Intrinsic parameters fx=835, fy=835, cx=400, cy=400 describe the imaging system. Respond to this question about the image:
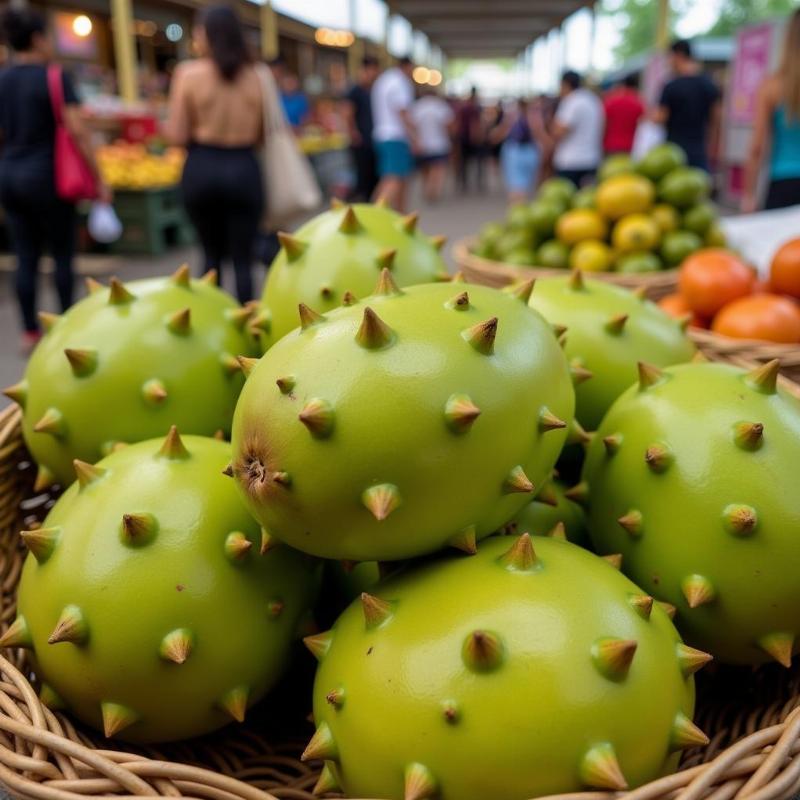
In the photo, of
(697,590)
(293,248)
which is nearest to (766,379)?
(697,590)

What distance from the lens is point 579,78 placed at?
7.61 m

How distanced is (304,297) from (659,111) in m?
6.39

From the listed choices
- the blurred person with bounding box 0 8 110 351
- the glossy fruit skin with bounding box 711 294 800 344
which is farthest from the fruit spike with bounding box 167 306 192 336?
the blurred person with bounding box 0 8 110 351

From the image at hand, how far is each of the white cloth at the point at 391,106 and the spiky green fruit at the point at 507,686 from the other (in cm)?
732

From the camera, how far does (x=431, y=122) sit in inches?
436

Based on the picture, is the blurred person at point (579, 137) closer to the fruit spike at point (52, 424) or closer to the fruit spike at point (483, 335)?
the fruit spike at point (52, 424)

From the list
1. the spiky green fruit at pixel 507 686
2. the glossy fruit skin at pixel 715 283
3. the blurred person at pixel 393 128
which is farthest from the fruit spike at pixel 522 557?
the blurred person at pixel 393 128

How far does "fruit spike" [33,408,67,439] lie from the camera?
3.99ft

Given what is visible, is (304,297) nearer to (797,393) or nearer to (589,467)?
(589,467)

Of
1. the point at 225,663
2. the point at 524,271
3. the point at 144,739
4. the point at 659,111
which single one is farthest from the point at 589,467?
the point at 659,111

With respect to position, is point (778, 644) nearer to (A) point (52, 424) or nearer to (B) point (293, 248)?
(B) point (293, 248)

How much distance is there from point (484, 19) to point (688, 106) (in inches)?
1058

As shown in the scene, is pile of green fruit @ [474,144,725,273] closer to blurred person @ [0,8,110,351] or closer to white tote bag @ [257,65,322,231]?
white tote bag @ [257,65,322,231]

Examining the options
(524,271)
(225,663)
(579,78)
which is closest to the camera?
(225,663)
